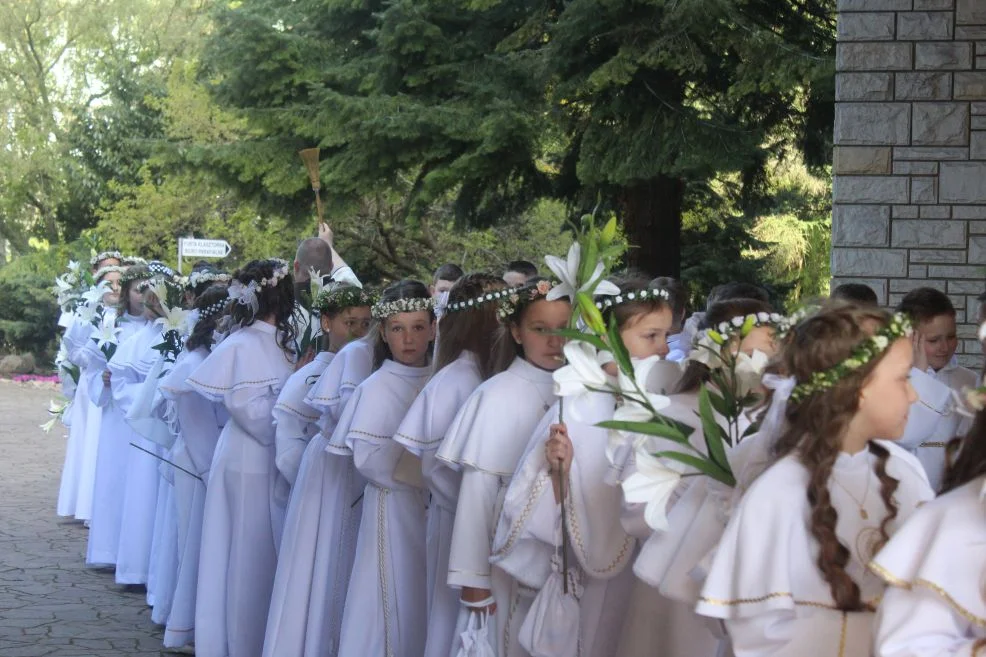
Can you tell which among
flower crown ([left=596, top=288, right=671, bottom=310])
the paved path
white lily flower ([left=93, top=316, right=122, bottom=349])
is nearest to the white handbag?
flower crown ([left=596, top=288, right=671, bottom=310])

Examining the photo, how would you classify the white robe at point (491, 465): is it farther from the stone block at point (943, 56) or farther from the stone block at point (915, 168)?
the stone block at point (943, 56)

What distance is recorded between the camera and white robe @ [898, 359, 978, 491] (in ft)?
17.0

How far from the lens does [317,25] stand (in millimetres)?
15000

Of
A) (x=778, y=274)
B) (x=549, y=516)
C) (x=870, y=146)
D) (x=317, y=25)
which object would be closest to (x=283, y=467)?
(x=549, y=516)

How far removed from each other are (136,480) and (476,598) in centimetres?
521

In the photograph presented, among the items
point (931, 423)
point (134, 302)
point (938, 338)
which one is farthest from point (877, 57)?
point (134, 302)

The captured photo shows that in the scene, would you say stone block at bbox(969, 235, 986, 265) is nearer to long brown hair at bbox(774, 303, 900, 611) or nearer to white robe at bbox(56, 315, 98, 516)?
long brown hair at bbox(774, 303, 900, 611)

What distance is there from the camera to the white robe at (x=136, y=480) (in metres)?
9.28

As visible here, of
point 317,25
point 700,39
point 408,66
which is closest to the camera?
point 700,39

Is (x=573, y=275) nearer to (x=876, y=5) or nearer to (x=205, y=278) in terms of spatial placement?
(x=876, y=5)

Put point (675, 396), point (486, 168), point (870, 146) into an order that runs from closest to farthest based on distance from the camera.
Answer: point (675, 396) → point (870, 146) → point (486, 168)

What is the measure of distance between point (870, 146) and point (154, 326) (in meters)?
4.70

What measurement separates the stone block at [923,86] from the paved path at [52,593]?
205 inches

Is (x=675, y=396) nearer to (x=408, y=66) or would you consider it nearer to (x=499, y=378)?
(x=499, y=378)
